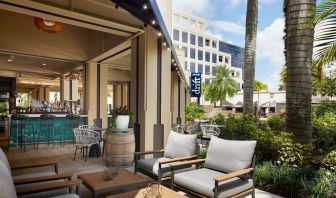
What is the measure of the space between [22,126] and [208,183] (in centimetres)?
679

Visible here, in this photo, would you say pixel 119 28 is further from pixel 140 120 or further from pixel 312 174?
pixel 312 174

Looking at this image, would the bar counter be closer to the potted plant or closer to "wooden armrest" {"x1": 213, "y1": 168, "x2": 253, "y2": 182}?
the potted plant

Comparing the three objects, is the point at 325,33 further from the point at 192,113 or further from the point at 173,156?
the point at 192,113

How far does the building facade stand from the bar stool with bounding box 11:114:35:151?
39.2m

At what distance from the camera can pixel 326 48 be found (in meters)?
3.74

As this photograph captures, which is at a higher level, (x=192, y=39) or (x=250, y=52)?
(x=192, y=39)

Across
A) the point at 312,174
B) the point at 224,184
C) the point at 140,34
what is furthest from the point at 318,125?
the point at 140,34

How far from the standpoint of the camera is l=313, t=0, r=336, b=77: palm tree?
3.30m

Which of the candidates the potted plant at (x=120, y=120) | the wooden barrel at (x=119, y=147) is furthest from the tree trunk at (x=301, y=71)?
the potted plant at (x=120, y=120)

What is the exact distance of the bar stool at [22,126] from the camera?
789cm

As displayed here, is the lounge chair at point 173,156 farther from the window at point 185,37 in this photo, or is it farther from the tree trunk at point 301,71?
the window at point 185,37

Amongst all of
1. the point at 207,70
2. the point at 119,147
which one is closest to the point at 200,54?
the point at 207,70

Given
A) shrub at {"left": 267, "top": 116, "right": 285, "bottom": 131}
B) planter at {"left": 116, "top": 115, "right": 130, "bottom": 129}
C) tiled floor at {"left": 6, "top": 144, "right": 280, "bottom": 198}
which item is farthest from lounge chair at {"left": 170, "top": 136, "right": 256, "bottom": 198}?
shrub at {"left": 267, "top": 116, "right": 285, "bottom": 131}

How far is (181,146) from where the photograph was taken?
14.0 feet
